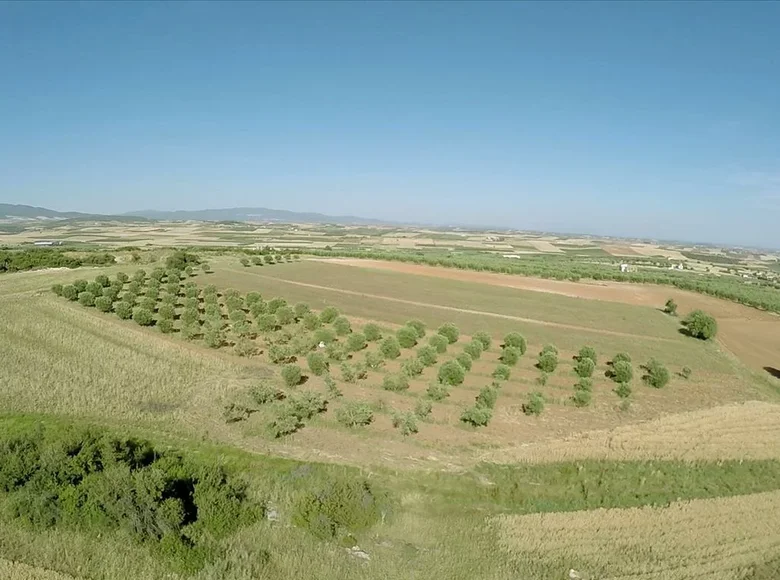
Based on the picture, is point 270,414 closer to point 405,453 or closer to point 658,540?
point 405,453

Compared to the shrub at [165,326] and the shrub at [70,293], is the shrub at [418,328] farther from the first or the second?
the shrub at [70,293]

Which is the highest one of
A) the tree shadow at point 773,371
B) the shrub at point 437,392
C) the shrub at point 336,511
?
the shrub at point 437,392

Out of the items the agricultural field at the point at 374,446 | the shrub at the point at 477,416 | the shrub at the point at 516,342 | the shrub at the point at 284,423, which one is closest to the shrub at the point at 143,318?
the agricultural field at the point at 374,446

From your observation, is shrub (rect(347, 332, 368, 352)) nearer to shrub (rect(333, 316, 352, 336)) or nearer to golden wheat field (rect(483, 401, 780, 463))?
shrub (rect(333, 316, 352, 336))

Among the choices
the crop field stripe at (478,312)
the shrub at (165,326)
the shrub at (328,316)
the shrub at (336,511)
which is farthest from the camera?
the crop field stripe at (478,312)

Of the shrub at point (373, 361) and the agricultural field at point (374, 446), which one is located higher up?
the shrub at point (373, 361)

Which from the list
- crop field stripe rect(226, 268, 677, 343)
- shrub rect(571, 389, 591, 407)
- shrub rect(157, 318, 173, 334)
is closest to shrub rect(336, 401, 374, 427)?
shrub rect(571, 389, 591, 407)

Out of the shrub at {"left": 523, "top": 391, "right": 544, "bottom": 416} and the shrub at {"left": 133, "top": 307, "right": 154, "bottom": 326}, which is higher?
the shrub at {"left": 133, "top": 307, "right": 154, "bottom": 326}
